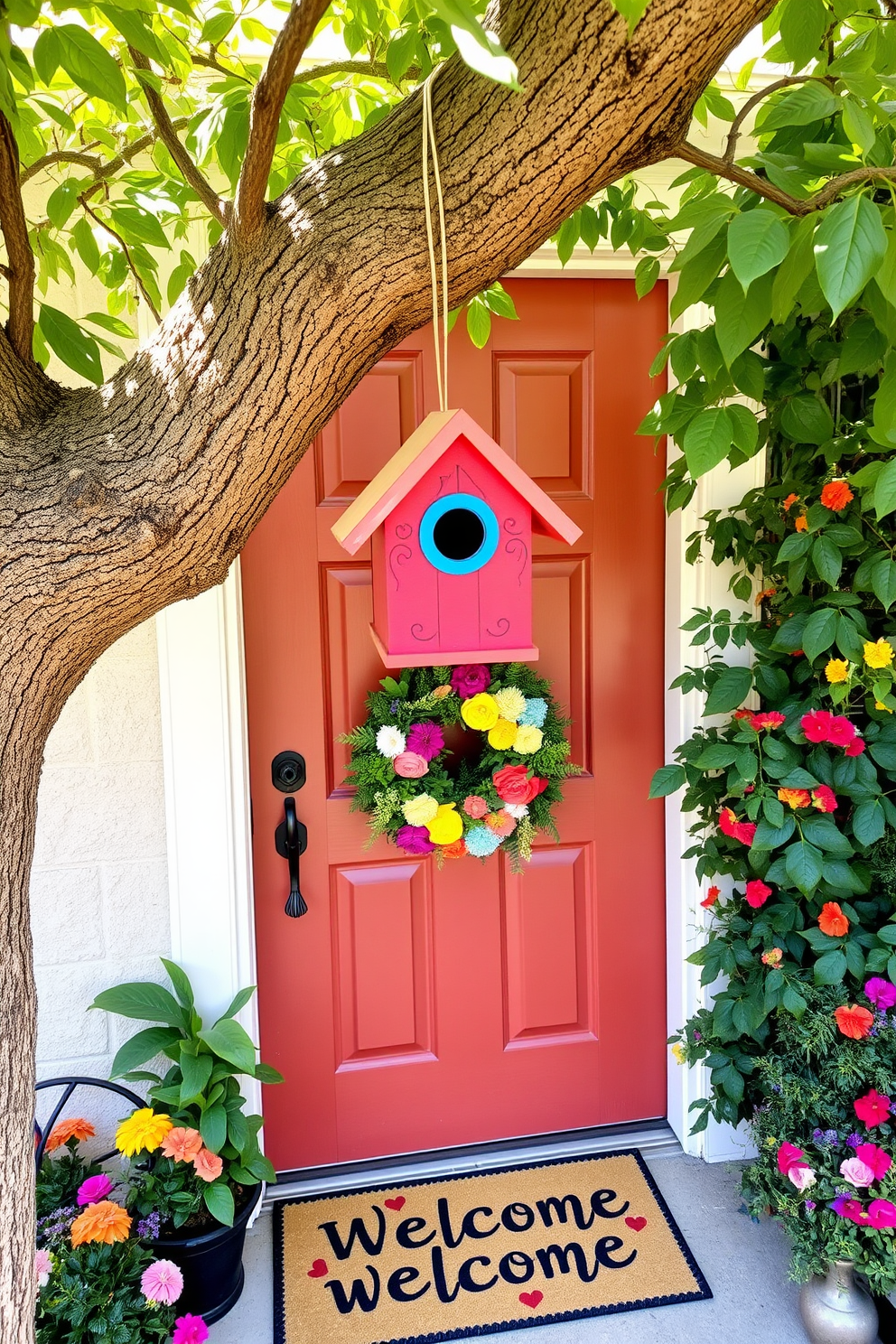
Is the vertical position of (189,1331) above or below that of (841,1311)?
above

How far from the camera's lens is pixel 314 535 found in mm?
1997

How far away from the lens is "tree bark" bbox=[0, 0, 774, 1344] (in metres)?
0.72

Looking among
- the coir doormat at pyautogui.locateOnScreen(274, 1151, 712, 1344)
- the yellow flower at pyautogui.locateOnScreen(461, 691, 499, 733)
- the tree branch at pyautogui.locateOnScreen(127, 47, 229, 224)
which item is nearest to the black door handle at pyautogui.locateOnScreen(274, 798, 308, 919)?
the yellow flower at pyautogui.locateOnScreen(461, 691, 499, 733)

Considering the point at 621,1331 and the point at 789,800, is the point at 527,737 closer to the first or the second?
the point at 789,800

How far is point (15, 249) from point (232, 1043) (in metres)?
1.45

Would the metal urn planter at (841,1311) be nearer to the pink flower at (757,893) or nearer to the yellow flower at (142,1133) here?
the pink flower at (757,893)

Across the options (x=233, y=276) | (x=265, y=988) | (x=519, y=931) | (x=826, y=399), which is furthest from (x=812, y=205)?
(x=265, y=988)

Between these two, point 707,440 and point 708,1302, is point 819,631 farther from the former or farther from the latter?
point 708,1302

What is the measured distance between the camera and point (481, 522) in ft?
4.02

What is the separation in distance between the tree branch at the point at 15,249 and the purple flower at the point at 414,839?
1.29 meters

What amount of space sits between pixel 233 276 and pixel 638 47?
373 mm

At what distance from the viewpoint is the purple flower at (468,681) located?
1.93 m

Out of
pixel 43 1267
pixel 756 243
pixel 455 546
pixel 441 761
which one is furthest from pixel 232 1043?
pixel 756 243

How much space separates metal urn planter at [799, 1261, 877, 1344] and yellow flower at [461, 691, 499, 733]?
1213 mm
